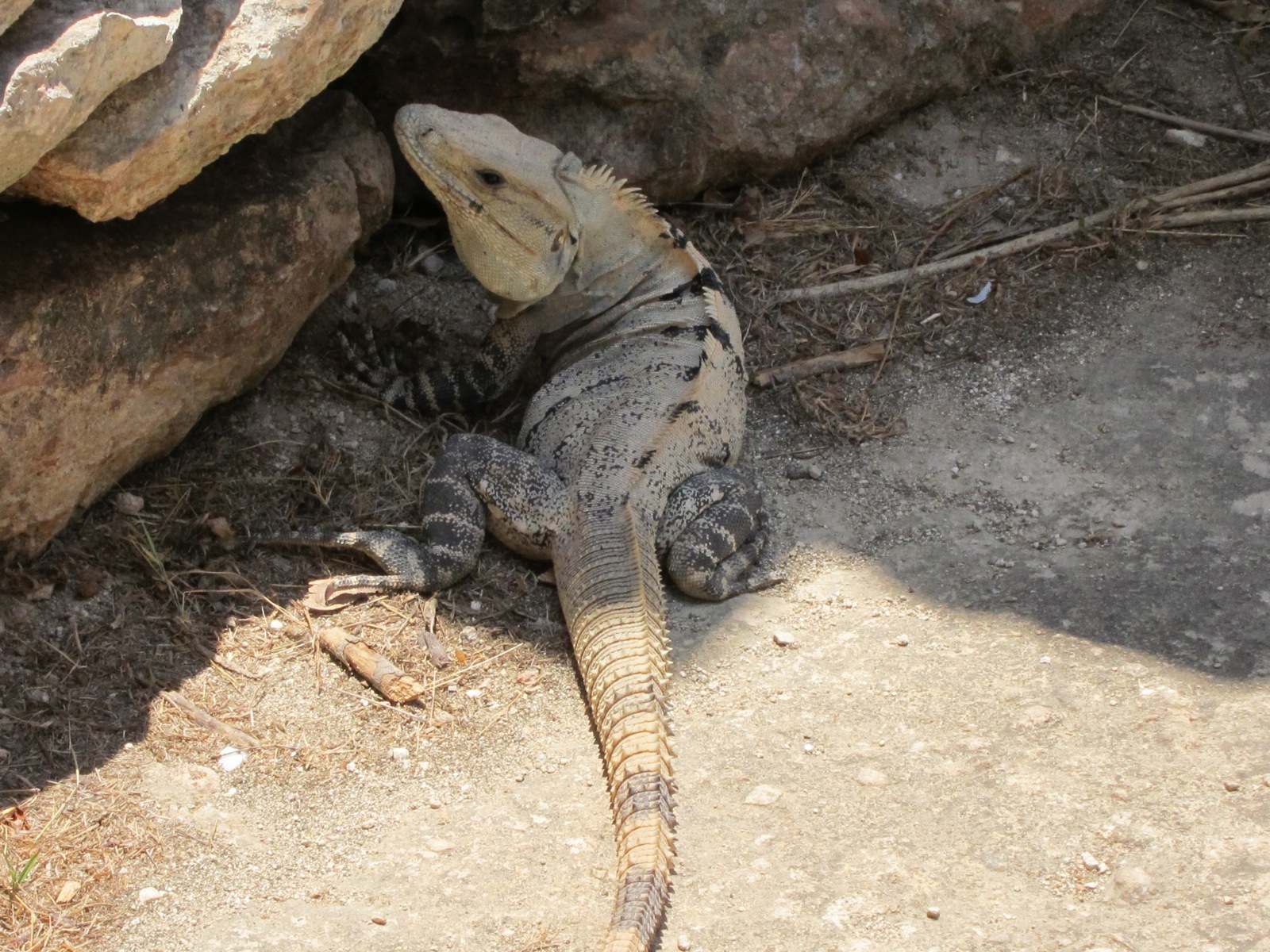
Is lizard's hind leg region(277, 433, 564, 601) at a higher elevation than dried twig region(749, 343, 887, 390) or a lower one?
higher

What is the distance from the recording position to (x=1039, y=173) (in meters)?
5.46

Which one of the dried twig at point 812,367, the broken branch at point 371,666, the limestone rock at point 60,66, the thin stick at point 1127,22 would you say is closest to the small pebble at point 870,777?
the broken branch at point 371,666

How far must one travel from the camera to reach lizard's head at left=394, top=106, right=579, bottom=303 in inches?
168

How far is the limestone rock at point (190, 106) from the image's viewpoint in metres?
3.10

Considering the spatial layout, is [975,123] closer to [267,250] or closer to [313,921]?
[267,250]

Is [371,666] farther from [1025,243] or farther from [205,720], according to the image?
[1025,243]

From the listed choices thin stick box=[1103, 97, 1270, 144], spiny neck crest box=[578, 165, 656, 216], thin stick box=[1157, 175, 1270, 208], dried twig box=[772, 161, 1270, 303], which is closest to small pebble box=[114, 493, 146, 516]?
spiny neck crest box=[578, 165, 656, 216]

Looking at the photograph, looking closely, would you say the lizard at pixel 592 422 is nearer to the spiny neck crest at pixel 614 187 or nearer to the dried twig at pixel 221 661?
the spiny neck crest at pixel 614 187

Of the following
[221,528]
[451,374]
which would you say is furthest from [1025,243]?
[221,528]

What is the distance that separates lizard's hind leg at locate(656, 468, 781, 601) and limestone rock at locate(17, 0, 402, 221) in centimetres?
172

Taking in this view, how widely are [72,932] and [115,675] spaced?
829 millimetres

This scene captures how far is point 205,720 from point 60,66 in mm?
1664

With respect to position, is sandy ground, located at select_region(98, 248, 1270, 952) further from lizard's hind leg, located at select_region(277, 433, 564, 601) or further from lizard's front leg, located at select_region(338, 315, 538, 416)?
lizard's front leg, located at select_region(338, 315, 538, 416)

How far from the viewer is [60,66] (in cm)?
279
